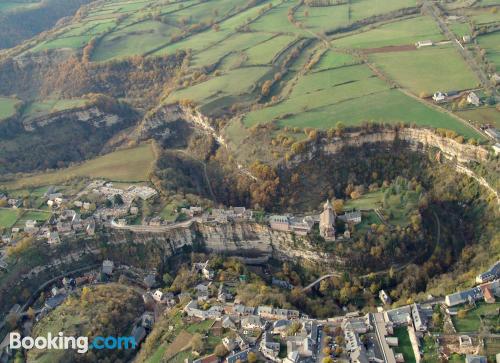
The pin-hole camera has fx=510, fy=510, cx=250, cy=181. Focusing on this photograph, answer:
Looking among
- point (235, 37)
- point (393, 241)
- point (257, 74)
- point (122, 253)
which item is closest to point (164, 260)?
point (122, 253)

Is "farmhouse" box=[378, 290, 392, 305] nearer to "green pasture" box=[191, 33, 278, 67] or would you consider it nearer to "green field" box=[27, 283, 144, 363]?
"green field" box=[27, 283, 144, 363]

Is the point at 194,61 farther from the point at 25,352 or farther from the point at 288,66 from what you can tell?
the point at 25,352

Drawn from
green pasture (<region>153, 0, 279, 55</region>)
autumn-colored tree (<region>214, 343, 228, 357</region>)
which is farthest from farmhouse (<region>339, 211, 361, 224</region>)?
green pasture (<region>153, 0, 279, 55</region>)

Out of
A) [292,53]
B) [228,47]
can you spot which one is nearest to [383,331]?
[292,53]

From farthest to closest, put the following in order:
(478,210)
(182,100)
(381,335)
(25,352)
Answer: (182,100), (478,210), (25,352), (381,335)

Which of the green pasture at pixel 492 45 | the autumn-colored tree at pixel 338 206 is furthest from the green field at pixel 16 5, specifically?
the autumn-colored tree at pixel 338 206
